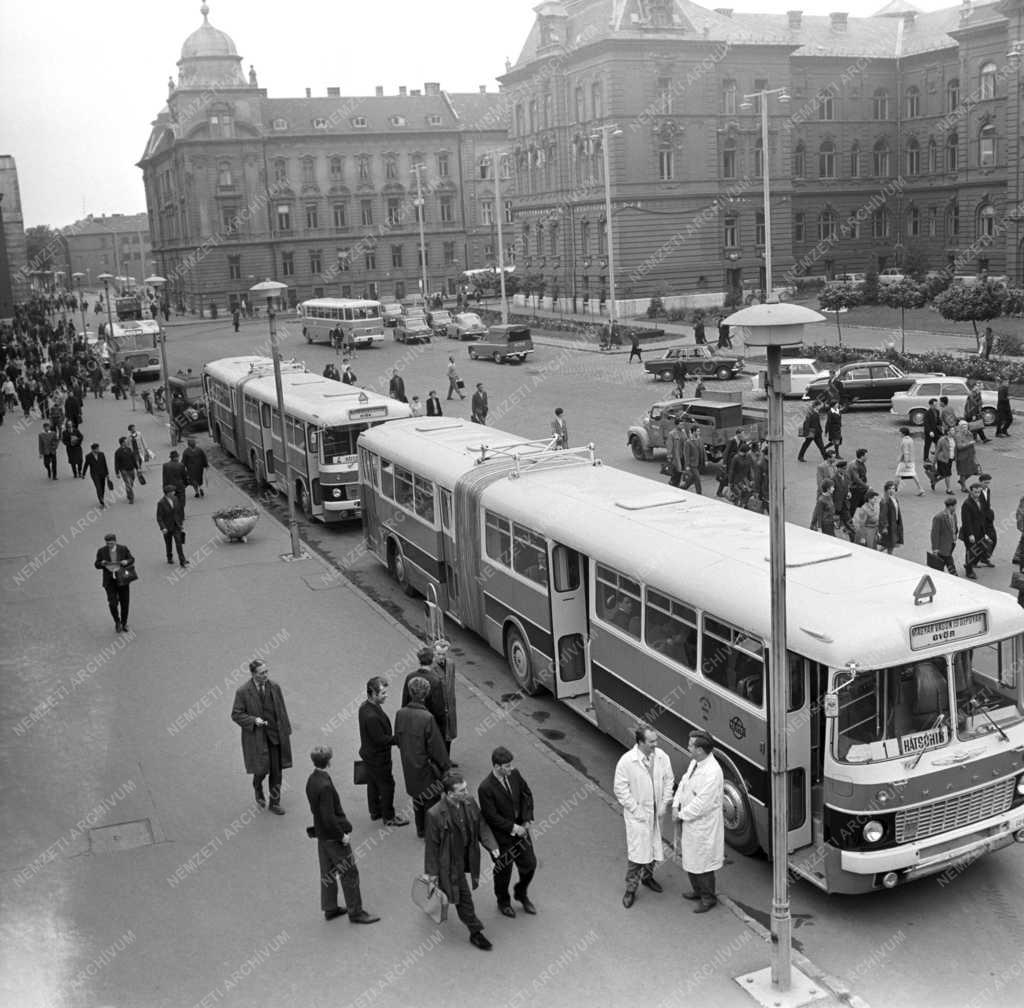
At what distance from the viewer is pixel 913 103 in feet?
292

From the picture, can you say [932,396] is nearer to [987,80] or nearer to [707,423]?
[707,423]

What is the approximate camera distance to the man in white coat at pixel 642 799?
10688mm

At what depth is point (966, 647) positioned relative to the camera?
33.7 feet

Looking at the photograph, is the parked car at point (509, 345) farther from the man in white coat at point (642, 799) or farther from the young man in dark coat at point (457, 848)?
the young man in dark coat at point (457, 848)

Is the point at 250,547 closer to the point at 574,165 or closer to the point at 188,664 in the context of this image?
the point at 188,664

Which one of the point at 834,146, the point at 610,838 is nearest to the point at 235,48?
the point at 834,146

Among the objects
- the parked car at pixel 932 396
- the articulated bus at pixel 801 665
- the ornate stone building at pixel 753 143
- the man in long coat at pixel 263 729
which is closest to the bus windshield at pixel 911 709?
the articulated bus at pixel 801 665

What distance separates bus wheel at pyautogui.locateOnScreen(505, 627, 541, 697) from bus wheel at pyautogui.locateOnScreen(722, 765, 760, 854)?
4474mm

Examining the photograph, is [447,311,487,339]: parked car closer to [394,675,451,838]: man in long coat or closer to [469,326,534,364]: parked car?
[469,326,534,364]: parked car

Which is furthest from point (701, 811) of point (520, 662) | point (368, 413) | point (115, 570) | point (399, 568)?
point (368, 413)

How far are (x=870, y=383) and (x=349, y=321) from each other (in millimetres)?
36483

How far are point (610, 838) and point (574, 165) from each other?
7003cm

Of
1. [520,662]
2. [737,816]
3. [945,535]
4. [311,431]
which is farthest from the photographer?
[311,431]

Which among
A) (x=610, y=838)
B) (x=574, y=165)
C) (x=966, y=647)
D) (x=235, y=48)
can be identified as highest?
(x=235, y=48)
